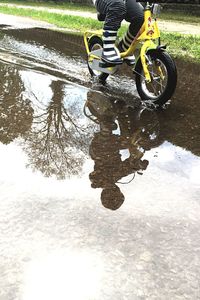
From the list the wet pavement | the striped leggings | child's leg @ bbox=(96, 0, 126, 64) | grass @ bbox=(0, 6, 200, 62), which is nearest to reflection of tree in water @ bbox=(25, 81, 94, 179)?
the wet pavement

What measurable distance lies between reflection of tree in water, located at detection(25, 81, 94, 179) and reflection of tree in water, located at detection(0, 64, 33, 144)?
12 cm

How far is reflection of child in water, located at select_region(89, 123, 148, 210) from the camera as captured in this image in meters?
3.59

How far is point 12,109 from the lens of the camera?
5.33 m

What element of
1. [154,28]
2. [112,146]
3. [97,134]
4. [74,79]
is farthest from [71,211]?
[74,79]

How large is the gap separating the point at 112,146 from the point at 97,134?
1.19 feet

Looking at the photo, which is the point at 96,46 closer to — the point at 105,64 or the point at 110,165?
the point at 105,64

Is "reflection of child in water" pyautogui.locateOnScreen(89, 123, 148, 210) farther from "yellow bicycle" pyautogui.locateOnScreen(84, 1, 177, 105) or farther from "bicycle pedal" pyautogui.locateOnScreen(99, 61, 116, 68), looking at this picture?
"bicycle pedal" pyautogui.locateOnScreen(99, 61, 116, 68)

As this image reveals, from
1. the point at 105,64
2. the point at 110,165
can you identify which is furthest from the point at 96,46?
the point at 110,165

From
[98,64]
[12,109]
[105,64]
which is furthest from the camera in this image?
[98,64]

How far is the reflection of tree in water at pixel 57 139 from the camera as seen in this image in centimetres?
404

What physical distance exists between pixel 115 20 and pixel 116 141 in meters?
2.00

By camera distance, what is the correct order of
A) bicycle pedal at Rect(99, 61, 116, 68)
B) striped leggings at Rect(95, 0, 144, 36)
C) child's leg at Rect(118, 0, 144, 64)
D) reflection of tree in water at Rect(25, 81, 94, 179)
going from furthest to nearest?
1. bicycle pedal at Rect(99, 61, 116, 68)
2. child's leg at Rect(118, 0, 144, 64)
3. striped leggings at Rect(95, 0, 144, 36)
4. reflection of tree in water at Rect(25, 81, 94, 179)

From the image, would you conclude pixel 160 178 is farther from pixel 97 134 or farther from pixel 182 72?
pixel 182 72

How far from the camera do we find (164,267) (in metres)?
2.78
